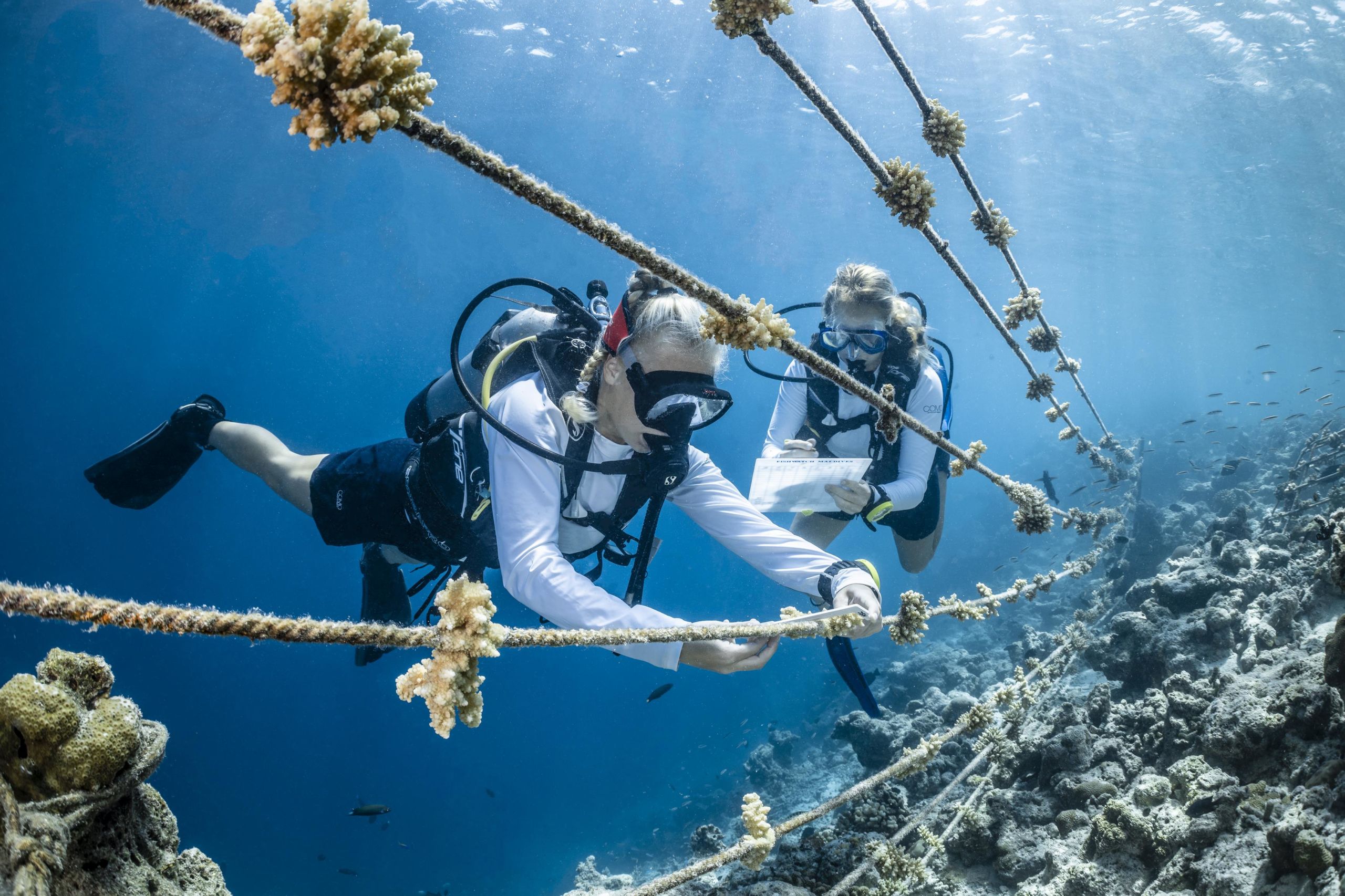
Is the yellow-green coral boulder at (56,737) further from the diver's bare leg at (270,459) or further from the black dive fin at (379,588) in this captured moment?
the black dive fin at (379,588)

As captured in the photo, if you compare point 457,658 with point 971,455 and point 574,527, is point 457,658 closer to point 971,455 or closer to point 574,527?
point 574,527

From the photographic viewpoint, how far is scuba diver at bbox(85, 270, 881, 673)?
2.66 m

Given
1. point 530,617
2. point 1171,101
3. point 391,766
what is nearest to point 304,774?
point 391,766

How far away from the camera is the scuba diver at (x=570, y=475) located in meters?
2.66

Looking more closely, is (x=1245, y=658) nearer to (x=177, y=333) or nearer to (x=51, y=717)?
(x=51, y=717)

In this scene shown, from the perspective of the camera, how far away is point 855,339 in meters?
4.75

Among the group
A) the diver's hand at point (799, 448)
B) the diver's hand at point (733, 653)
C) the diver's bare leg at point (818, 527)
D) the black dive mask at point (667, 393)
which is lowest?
the diver's hand at point (733, 653)

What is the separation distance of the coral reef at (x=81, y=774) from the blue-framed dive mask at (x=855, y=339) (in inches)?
185

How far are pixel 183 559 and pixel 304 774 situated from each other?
82.1 feet

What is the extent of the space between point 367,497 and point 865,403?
4.32m

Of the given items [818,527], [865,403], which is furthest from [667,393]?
[818,527]

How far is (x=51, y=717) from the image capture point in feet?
5.90

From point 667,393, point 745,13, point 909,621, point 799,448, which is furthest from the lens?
point 799,448

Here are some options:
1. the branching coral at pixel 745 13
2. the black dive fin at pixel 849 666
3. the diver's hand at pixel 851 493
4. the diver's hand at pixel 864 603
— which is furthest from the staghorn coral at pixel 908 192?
the black dive fin at pixel 849 666
